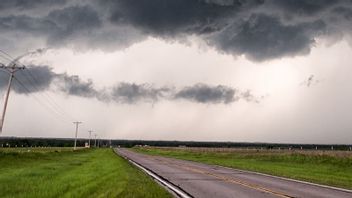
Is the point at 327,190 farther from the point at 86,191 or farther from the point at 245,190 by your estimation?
the point at 86,191

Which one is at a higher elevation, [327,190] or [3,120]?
[3,120]

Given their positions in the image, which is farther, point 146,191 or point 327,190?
point 327,190

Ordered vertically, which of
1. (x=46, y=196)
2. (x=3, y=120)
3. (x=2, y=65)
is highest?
(x=2, y=65)

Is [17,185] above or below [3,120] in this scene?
below

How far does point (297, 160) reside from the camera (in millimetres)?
49656

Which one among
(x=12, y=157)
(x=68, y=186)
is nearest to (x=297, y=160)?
(x=12, y=157)

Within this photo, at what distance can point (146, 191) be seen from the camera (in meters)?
16.5

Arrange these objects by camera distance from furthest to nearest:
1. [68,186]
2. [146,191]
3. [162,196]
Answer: [68,186], [146,191], [162,196]

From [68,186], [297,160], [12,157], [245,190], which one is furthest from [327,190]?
[12,157]

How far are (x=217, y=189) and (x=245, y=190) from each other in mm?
1136

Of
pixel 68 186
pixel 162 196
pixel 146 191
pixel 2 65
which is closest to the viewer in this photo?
pixel 162 196

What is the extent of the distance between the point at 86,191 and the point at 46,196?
58.6 inches

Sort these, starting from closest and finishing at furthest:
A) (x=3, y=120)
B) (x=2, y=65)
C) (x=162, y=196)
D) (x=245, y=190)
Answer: (x=162, y=196) → (x=245, y=190) → (x=3, y=120) → (x=2, y=65)

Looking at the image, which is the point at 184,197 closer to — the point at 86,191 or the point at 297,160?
the point at 86,191
